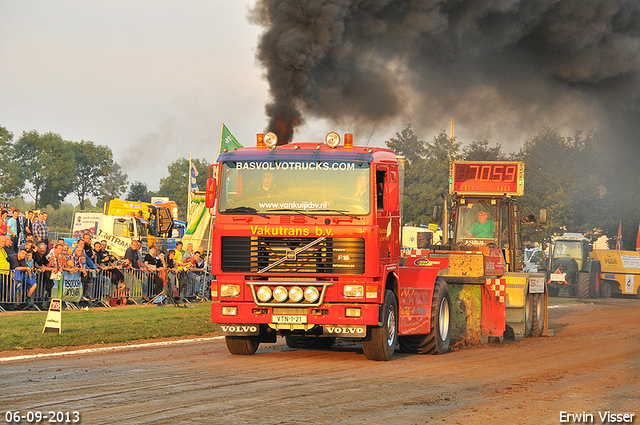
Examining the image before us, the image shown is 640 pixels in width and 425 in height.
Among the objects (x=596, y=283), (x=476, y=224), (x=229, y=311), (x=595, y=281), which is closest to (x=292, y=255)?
(x=229, y=311)

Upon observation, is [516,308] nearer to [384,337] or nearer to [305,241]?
[384,337]

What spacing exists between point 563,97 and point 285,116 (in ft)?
22.6

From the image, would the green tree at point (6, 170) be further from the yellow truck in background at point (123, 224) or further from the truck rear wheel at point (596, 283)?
the truck rear wheel at point (596, 283)

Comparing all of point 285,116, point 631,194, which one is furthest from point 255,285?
point 631,194

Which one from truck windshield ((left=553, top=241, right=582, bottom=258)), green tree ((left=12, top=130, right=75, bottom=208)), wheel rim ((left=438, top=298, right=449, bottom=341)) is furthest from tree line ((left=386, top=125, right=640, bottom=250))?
green tree ((left=12, top=130, right=75, bottom=208))

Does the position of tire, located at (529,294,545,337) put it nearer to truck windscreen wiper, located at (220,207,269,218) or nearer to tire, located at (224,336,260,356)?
tire, located at (224,336,260,356)

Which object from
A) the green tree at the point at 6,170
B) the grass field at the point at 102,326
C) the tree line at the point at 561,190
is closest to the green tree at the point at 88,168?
the green tree at the point at 6,170

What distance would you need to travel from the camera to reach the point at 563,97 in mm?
18078

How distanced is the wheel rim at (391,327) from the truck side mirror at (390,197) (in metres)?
1.52

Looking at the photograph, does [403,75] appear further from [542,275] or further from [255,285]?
[255,285]

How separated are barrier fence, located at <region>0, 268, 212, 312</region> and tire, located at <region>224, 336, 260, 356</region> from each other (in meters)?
8.19

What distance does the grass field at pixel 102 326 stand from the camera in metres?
12.8

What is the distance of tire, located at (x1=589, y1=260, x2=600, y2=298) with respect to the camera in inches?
1362

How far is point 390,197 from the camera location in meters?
11.3
